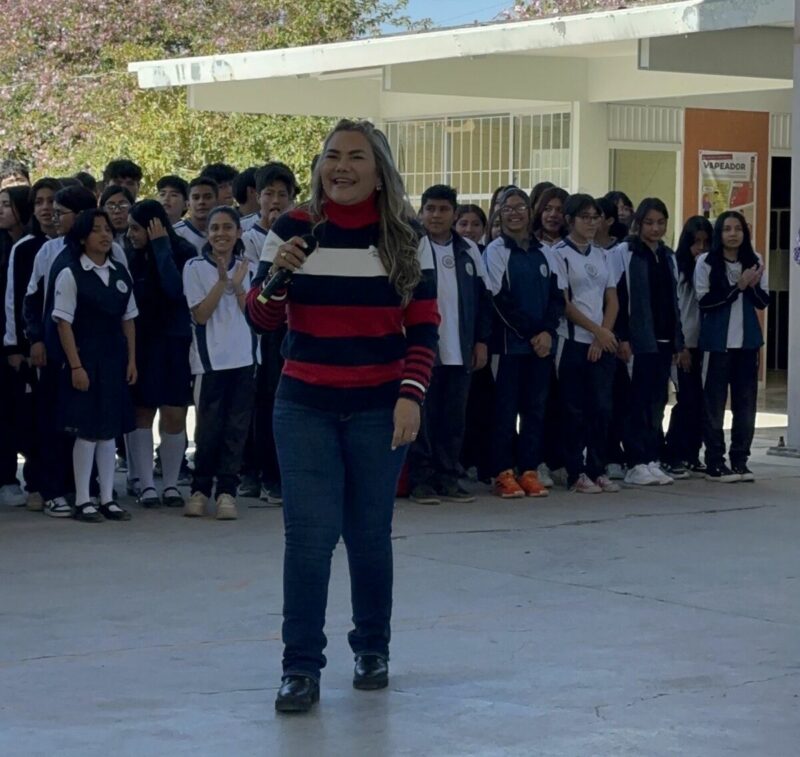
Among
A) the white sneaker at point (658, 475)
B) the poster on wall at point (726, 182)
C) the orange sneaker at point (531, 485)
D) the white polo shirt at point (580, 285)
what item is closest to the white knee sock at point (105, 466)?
the orange sneaker at point (531, 485)

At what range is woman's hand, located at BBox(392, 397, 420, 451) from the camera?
5.89 meters

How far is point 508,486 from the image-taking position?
11.1 meters

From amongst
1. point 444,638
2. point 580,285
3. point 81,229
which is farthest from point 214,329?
point 444,638

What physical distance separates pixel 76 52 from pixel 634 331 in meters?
22.2

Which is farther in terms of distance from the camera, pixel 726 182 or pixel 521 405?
pixel 726 182

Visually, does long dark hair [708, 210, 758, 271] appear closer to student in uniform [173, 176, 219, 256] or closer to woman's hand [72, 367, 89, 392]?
student in uniform [173, 176, 219, 256]

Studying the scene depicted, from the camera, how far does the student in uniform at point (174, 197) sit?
1165 centimetres

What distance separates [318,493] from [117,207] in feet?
17.2

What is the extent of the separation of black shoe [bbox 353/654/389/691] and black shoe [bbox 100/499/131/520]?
13.1 feet

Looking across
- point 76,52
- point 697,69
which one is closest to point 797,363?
point 697,69

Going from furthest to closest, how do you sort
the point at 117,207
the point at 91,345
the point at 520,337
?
the point at 520,337 < the point at 117,207 < the point at 91,345

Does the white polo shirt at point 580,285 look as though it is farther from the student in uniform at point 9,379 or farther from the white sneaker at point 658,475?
the student in uniform at point 9,379

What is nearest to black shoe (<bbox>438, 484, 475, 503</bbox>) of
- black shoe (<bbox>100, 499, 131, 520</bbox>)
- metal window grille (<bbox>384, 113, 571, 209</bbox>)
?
black shoe (<bbox>100, 499, 131, 520</bbox>)

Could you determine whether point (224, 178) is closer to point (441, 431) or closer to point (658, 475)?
point (441, 431)
